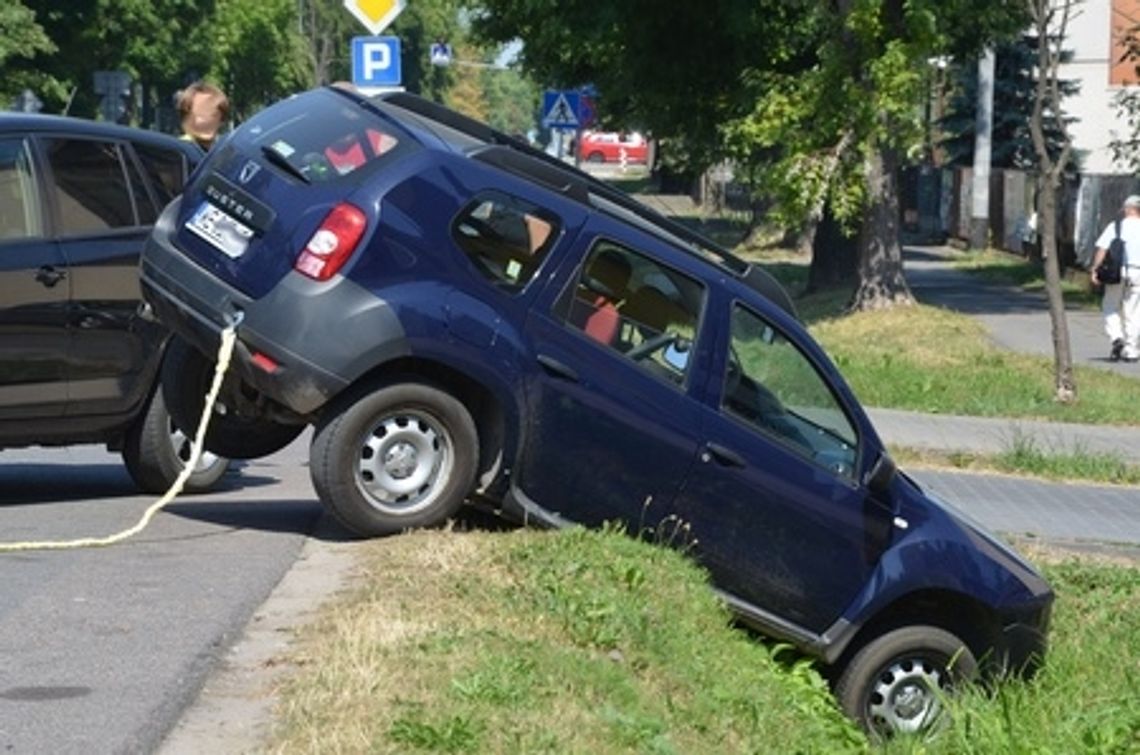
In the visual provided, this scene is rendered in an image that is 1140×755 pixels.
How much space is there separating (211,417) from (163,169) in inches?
70.4

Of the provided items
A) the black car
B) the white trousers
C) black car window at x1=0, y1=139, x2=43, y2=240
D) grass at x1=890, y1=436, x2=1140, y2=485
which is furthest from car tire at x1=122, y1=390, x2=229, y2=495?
the white trousers

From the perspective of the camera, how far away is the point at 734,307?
10.5 meters

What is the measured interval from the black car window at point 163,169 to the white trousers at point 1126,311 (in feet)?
59.8

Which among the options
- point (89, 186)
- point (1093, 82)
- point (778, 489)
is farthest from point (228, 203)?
point (1093, 82)

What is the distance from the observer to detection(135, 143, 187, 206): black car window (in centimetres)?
1257

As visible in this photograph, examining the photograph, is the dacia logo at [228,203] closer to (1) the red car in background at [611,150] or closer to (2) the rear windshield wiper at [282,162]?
(2) the rear windshield wiper at [282,162]

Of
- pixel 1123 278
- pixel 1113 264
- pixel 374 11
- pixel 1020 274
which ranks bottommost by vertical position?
pixel 1020 274

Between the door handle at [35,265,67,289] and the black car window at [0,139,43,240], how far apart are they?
20cm

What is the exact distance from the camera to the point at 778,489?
10336 millimetres

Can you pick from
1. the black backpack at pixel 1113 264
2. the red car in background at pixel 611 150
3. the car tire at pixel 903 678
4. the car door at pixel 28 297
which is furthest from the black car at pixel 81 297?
the red car in background at pixel 611 150

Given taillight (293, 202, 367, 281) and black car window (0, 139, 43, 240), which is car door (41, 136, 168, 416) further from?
taillight (293, 202, 367, 281)

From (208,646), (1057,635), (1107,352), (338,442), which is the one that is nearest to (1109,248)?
(1107,352)

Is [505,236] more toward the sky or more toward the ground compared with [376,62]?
more toward the ground

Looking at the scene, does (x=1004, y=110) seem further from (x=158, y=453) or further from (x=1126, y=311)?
(x=158, y=453)
